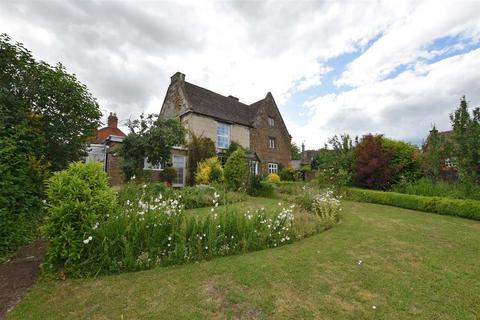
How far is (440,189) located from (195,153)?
14.5 m

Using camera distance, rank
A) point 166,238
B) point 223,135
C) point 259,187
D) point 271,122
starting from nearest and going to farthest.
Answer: point 166,238
point 259,187
point 223,135
point 271,122

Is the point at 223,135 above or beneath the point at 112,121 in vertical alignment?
beneath

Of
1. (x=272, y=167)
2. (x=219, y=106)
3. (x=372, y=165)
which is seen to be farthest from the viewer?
(x=272, y=167)

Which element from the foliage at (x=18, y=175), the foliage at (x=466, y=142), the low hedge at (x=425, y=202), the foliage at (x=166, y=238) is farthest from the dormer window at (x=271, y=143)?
the foliage at (x=18, y=175)

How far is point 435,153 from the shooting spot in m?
10.6

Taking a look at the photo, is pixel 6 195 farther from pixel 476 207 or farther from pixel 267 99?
pixel 267 99

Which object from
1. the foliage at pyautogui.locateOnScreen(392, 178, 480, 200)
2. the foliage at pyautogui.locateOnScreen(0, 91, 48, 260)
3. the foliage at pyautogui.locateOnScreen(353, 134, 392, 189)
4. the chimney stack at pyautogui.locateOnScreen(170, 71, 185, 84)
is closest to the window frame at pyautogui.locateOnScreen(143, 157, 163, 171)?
the chimney stack at pyautogui.locateOnScreen(170, 71, 185, 84)

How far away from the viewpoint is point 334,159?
47.5 feet

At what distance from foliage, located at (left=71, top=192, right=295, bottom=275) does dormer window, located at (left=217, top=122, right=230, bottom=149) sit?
15914 mm

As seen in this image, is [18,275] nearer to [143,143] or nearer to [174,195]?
[174,195]

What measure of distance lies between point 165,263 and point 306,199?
17.9ft

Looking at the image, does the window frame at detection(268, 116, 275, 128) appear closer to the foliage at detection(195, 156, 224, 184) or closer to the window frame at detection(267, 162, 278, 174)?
the window frame at detection(267, 162, 278, 174)

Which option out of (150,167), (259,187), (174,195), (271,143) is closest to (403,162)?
(259,187)

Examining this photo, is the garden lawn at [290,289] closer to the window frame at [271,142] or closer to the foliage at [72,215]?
the foliage at [72,215]
